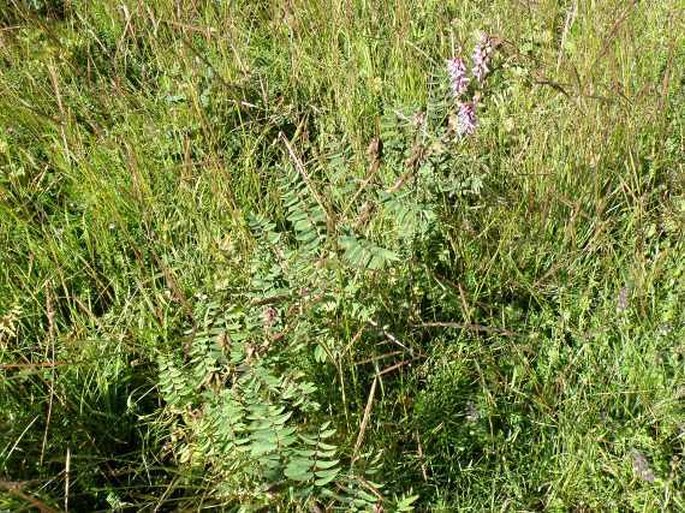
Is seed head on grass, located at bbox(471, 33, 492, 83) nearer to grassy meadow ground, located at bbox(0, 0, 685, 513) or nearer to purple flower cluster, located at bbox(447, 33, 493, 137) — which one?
purple flower cluster, located at bbox(447, 33, 493, 137)

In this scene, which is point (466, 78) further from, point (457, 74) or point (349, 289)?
point (349, 289)

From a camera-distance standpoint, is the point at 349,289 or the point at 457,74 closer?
the point at 349,289

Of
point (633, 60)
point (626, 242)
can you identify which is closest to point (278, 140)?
point (626, 242)

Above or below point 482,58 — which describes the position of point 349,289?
below

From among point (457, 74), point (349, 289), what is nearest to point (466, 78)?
point (457, 74)

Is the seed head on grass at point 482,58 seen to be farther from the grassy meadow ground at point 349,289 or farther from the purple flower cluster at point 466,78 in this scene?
the grassy meadow ground at point 349,289

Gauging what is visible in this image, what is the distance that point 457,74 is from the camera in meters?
1.84

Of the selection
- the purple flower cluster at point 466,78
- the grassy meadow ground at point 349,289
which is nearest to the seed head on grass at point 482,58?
the purple flower cluster at point 466,78

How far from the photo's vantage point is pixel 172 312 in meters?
1.77

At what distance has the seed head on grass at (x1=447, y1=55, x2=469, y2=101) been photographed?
1.82 metres

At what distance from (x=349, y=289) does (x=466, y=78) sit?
2.34 ft

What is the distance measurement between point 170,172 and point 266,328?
85 centimetres

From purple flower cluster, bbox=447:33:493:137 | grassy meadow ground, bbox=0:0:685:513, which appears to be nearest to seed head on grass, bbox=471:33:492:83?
purple flower cluster, bbox=447:33:493:137

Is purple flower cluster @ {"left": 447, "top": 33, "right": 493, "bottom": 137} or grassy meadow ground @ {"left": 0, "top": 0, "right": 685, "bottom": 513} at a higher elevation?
purple flower cluster @ {"left": 447, "top": 33, "right": 493, "bottom": 137}
